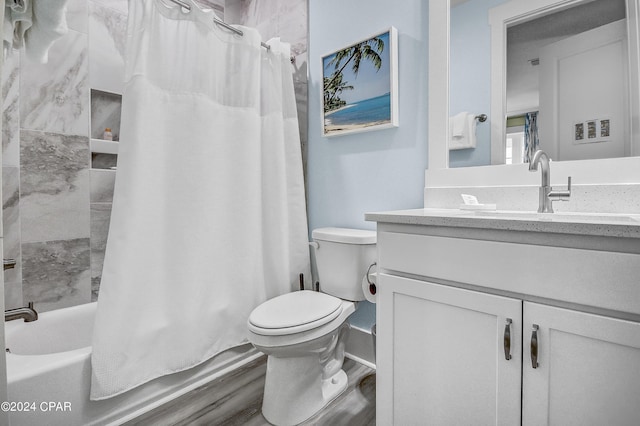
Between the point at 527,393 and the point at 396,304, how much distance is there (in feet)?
1.37

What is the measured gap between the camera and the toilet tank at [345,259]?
1658mm

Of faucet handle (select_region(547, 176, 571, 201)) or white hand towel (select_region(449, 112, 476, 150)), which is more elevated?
white hand towel (select_region(449, 112, 476, 150))

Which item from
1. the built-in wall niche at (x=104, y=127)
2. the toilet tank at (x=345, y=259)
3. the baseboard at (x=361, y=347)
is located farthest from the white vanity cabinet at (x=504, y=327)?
the built-in wall niche at (x=104, y=127)

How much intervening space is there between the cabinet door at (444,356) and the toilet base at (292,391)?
1.29 ft

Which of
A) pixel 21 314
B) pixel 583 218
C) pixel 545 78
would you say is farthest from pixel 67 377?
pixel 545 78

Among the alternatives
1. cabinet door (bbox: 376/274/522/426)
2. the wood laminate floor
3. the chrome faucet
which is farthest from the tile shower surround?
the chrome faucet

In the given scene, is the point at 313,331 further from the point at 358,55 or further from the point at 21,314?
the point at 358,55

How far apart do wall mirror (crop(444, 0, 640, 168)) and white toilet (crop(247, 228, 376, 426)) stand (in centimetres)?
64

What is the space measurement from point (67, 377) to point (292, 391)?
866 mm

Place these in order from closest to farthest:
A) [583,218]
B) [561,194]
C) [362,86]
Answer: [583,218] → [561,194] → [362,86]

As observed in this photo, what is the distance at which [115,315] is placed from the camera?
1.34m

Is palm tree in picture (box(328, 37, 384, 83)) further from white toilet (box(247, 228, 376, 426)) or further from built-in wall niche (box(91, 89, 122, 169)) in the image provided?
built-in wall niche (box(91, 89, 122, 169))

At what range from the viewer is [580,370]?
811mm

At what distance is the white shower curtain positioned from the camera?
1.37 metres
